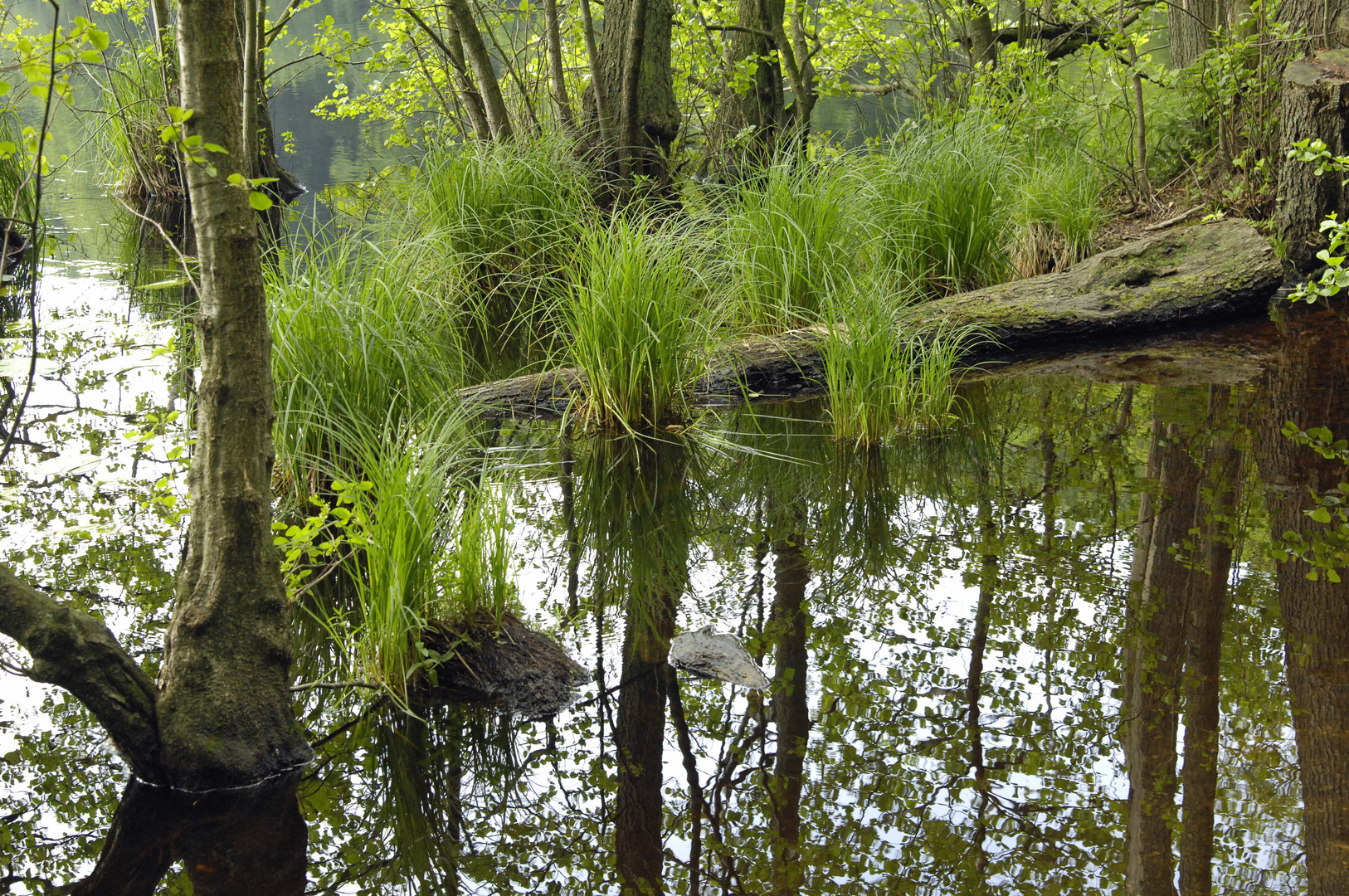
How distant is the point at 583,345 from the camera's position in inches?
183

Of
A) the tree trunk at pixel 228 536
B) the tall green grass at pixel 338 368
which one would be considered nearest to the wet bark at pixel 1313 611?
the tree trunk at pixel 228 536

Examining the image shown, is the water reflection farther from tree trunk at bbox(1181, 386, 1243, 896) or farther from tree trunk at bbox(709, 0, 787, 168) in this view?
tree trunk at bbox(709, 0, 787, 168)

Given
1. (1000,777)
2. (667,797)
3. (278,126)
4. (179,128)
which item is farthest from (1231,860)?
(278,126)

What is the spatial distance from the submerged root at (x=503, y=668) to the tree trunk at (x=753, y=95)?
19.6 ft

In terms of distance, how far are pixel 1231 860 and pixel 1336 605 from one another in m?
1.26

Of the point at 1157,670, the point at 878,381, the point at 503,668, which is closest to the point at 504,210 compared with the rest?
the point at 878,381

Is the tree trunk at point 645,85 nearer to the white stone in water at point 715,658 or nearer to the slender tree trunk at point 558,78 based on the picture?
the slender tree trunk at point 558,78

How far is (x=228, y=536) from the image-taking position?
2146 millimetres

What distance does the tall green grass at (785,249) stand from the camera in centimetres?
554

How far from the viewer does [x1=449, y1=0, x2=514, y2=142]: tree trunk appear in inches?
276

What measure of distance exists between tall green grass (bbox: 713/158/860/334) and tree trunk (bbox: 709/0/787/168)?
2.45 meters

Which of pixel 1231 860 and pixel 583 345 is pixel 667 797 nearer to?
pixel 1231 860

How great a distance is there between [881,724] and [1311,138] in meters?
5.49

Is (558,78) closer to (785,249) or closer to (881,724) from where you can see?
(785,249)
